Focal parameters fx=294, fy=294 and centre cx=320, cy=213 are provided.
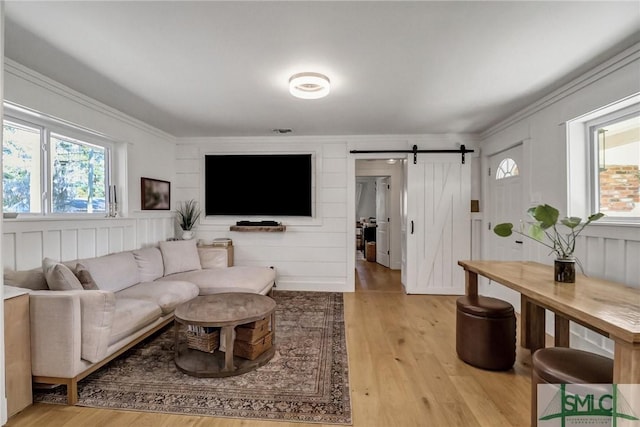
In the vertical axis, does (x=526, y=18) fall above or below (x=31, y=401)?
above

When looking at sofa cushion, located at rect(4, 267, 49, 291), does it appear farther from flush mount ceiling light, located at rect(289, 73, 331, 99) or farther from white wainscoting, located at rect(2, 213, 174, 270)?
flush mount ceiling light, located at rect(289, 73, 331, 99)

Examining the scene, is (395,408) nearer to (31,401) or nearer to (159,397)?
(159,397)

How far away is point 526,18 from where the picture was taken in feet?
5.54

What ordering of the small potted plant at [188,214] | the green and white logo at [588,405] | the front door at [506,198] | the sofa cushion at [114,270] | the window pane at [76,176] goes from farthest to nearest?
the small potted plant at [188,214], the front door at [506,198], the window pane at [76,176], the sofa cushion at [114,270], the green and white logo at [588,405]

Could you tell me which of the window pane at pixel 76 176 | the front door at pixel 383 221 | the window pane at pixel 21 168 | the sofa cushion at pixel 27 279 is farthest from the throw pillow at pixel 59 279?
the front door at pixel 383 221

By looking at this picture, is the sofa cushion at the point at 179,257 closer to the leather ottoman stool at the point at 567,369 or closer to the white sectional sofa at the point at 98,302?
the white sectional sofa at the point at 98,302

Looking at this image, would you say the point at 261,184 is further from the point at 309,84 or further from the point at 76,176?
the point at 309,84

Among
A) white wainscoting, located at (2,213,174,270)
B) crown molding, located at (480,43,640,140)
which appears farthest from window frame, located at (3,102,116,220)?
crown molding, located at (480,43,640,140)

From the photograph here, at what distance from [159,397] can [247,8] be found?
245 centimetres

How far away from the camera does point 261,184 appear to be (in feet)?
14.9

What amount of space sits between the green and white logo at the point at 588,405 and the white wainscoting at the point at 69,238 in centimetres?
347

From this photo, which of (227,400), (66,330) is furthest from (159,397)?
(66,330)

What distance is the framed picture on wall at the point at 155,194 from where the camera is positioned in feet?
12.7

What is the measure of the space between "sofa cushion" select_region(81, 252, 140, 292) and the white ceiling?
1.63 meters
